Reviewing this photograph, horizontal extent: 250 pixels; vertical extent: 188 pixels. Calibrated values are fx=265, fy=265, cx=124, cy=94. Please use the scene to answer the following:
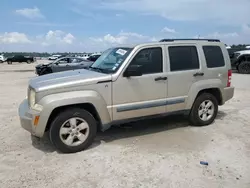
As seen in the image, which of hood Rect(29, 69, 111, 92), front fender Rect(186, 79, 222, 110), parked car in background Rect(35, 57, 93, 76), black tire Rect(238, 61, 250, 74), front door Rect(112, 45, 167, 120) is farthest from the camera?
black tire Rect(238, 61, 250, 74)

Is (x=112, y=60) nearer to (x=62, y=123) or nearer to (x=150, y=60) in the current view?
(x=150, y=60)

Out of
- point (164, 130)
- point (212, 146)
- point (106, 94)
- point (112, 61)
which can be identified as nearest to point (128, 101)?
point (106, 94)

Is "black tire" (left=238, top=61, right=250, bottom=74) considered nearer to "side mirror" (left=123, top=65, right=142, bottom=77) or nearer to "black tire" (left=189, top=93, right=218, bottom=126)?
"black tire" (left=189, top=93, right=218, bottom=126)

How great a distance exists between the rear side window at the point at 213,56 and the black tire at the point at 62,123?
115 inches

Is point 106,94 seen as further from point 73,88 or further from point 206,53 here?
point 206,53

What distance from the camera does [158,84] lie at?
512cm

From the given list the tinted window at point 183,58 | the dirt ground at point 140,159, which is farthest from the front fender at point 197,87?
the dirt ground at point 140,159

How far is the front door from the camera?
4781mm

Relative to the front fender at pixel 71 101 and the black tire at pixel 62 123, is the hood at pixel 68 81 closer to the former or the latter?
the front fender at pixel 71 101

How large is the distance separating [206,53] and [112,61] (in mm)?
2130

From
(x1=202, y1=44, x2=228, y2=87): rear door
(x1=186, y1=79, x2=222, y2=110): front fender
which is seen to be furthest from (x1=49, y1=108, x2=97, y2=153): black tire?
(x1=202, y1=44, x2=228, y2=87): rear door

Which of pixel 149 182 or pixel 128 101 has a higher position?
pixel 128 101

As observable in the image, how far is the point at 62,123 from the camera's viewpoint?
4.35 metres

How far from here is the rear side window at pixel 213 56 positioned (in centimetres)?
579
